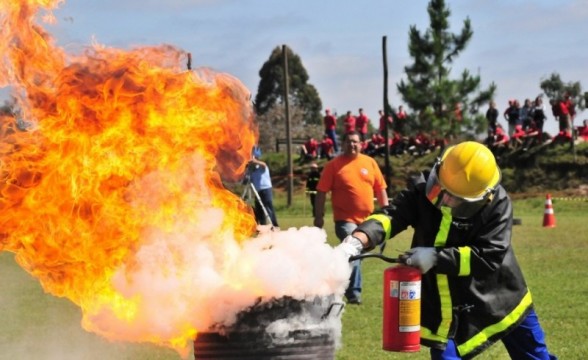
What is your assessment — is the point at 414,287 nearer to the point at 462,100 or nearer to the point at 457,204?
the point at 457,204

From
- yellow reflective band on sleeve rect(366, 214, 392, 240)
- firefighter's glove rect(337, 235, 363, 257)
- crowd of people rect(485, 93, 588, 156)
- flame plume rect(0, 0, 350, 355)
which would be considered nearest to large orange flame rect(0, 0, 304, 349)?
flame plume rect(0, 0, 350, 355)

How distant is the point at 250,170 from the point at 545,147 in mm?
21694

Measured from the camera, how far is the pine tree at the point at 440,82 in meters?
45.2

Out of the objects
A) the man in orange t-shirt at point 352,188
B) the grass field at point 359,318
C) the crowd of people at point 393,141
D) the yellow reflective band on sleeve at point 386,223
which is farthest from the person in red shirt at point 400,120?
the yellow reflective band on sleeve at point 386,223

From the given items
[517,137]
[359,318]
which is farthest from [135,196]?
[517,137]

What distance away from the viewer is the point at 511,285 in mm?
5832

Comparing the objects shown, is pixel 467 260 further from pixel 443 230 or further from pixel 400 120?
pixel 400 120

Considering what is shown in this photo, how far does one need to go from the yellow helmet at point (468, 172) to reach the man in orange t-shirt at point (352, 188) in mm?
5713

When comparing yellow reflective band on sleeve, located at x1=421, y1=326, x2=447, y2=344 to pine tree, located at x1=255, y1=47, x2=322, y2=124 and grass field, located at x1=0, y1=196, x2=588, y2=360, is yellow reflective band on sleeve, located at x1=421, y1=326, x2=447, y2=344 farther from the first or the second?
pine tree, located at x1=255, y1=47, x2=322, y2=124

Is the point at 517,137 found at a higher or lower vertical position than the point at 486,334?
higher

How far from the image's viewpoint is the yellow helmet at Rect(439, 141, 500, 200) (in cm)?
557

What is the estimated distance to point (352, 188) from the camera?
11453mm

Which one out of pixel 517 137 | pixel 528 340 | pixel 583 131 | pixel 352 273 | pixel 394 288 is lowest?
pixel 352 273

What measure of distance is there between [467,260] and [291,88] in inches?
3020
